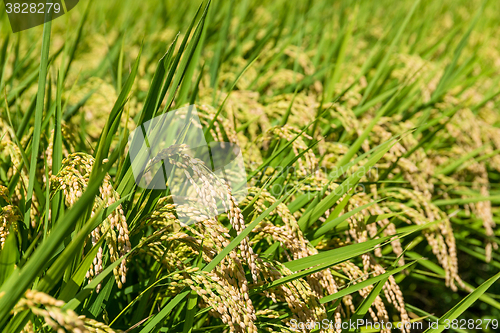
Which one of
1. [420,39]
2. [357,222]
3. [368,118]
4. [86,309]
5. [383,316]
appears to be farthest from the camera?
[420,39]

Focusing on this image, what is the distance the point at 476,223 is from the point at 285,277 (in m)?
1.66

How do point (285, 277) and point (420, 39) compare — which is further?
point (420, 39)

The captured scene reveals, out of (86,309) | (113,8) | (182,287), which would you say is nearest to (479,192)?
A: (182,287)

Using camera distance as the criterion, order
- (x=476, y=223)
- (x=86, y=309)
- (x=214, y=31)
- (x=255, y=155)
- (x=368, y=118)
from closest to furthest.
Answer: (x=86, y=309) → (x=255, y=155) → (x=476, y=223) → (x=368, y=118) → (x=214, y=31)

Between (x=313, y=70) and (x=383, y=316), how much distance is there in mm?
1887

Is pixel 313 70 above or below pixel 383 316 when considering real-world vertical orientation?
above

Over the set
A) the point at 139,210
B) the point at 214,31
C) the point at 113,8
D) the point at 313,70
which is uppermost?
the point at 113,8

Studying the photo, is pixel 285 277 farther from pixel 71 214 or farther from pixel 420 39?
pixel 420 39

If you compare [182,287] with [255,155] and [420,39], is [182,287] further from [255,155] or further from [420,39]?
[420,39]

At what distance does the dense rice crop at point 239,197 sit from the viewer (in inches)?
35.0

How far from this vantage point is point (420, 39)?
3.37 metres

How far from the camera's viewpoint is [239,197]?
128 cm

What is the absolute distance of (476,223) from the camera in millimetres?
2055

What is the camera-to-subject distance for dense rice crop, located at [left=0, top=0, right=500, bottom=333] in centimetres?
89
